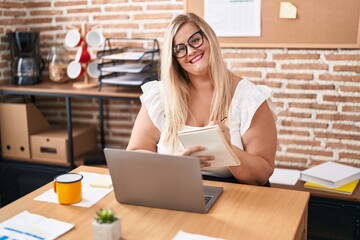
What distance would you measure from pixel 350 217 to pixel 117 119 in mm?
1782

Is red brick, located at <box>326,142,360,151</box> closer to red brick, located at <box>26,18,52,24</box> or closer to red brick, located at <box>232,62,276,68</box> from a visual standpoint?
red brick, located at <box>232,62,276,68</box>

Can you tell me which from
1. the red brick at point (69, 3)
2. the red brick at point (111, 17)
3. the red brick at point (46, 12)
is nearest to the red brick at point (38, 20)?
the red brick at point (46, 12)

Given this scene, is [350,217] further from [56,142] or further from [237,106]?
[56,142]

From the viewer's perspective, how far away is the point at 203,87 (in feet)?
7.02

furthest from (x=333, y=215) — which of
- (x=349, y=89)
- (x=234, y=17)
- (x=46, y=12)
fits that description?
(x=46, y=12)

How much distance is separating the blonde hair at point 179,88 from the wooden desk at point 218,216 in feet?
1.54

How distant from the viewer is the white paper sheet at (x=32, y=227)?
1.35m

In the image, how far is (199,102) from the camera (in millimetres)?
2117

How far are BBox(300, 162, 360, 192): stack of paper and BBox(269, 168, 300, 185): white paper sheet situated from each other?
0.24 feet

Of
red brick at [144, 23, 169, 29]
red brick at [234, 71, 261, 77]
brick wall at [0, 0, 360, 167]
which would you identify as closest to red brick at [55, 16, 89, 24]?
brick wall at [0, 0, 360, 167]

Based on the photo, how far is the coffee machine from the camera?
3.25 meters

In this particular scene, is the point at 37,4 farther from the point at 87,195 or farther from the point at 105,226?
the point at 105,226

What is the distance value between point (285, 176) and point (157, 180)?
4.62ft

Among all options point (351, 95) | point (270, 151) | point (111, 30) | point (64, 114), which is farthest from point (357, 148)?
point (64, 114)
